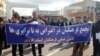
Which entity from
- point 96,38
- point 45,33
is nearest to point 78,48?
point 45,33

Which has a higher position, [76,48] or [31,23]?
[31,23]

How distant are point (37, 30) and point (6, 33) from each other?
116 centimetres

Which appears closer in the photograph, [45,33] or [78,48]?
[45,33]

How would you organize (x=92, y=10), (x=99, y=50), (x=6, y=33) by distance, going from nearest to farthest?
(x=99, y=50), (x=6, y=33), (x=92, y=10)

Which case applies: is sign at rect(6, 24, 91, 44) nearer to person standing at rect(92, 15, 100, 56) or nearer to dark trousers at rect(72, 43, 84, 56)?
dark trousers at rect(72, 43, 84, 56)

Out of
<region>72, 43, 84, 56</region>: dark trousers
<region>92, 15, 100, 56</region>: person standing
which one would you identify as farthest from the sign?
<region>92, 15, 100, 56</region>: person standing

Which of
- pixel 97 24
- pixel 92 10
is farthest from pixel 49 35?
pixel 92 10

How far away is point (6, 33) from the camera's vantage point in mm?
12250

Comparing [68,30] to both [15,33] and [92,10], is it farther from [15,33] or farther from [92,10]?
[92,10]

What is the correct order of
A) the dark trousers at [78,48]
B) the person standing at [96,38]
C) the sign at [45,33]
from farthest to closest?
the dark trousers at [78,48] < the sign at [45,33] < the person standing at [96,38]

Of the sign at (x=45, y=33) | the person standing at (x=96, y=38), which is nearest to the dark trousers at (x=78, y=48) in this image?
the sign at (x=45, y=33)

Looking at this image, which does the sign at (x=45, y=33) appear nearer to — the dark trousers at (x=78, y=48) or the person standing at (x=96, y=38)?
the dark trousers at (x=78, y=48)

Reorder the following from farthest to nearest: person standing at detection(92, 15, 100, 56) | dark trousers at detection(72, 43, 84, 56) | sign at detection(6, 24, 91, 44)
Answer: dark trousers at detection(72, 43, 84, 56), sign at detection(6, 24, 91, 44), person standing at detection(92, 15, 100, 56)

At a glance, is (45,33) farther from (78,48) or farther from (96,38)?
(96,38)
